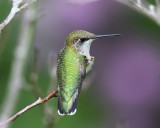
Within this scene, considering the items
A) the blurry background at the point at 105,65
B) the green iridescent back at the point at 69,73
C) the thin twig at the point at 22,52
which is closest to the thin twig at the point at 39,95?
the thin twig at the point at 22,52

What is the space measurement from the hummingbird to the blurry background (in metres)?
2.76

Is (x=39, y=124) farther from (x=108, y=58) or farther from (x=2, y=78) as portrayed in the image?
(x=108, y=58)

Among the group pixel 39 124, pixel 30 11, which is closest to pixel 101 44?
pixel 39 124

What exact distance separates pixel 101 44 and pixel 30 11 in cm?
267

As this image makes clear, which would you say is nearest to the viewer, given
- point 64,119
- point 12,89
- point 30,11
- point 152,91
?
point 12,89

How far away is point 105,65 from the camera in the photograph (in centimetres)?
516

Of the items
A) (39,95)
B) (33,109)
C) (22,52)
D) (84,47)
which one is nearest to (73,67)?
(84,47)

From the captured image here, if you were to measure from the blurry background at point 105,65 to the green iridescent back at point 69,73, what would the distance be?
275 cm

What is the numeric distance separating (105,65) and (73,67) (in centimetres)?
320

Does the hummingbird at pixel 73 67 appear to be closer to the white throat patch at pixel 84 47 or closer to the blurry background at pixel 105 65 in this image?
the white throat patch at pixel 84 47

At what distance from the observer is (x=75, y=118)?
5.14 m

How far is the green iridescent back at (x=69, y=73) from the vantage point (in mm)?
1909

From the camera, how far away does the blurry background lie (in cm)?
487

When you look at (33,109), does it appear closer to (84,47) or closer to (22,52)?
(22,52)
